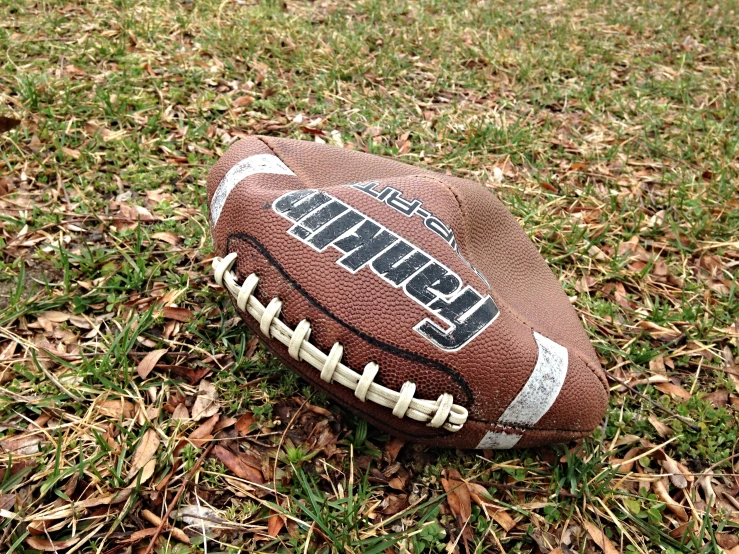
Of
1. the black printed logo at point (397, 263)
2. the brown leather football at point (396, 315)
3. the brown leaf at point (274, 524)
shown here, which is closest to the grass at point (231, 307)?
the brown leaf at point (274, 524)

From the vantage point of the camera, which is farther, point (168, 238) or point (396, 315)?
point (168, 238)

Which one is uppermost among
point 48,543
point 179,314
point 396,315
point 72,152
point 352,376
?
point 396,315

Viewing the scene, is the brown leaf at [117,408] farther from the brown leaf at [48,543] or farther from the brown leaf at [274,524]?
the brown leaf at [274,524]

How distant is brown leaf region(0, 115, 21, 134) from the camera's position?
251 centimetres

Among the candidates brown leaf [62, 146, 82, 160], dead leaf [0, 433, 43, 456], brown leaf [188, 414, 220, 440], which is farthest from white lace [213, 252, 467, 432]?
brown leaf [62, 146, 82, 160]

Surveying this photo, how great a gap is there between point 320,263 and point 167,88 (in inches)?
81.2

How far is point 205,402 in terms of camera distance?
168 centimetres

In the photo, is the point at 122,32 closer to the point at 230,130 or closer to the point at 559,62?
the point at 230,130

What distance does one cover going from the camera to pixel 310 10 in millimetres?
3871

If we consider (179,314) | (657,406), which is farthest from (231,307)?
(657,406)

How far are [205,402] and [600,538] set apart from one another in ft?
3.99

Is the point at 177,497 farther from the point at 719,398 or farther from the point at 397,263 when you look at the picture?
the point at 719,398

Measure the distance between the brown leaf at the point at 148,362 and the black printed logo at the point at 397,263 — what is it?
2.21 ft

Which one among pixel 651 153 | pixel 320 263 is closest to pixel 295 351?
pixel 320 263
